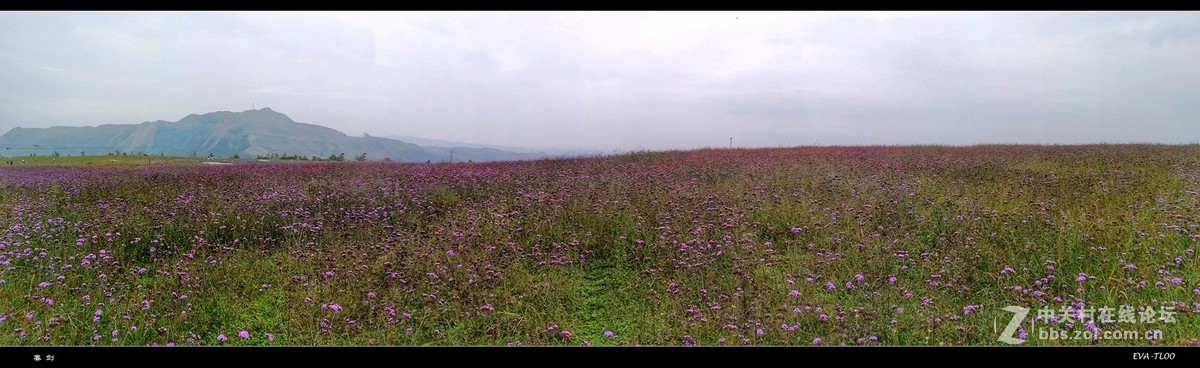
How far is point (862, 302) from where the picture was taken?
3047mm

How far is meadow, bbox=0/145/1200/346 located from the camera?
289 centimetres

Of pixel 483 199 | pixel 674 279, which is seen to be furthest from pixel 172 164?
pixel 674 279

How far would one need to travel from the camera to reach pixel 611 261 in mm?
4098

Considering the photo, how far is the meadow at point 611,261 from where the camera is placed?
289cm
